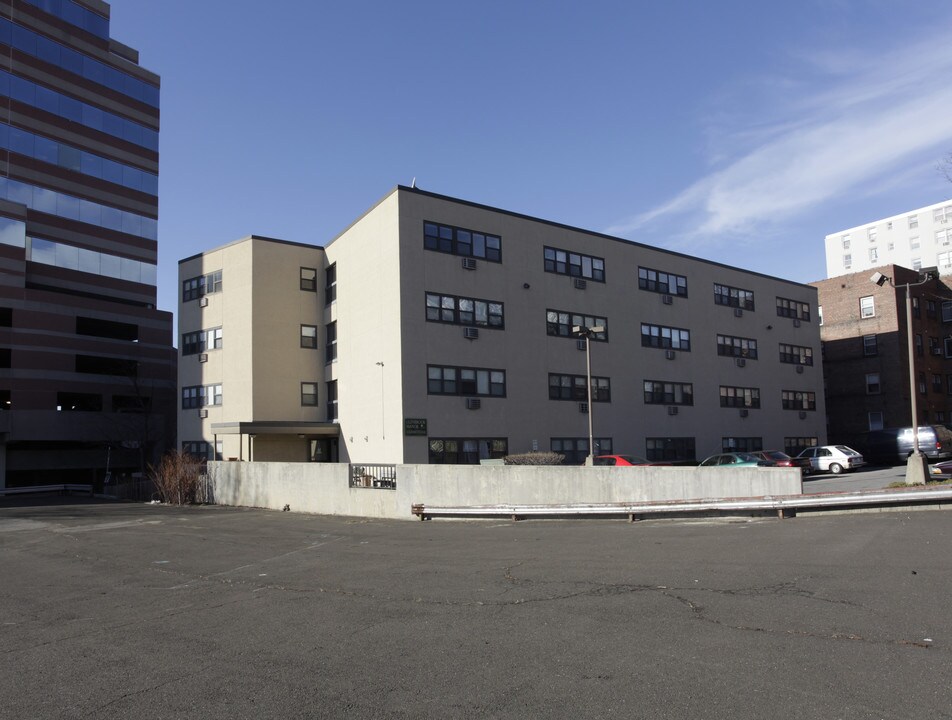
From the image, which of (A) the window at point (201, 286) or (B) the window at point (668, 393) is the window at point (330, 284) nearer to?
(A) the window at point (201, 286)

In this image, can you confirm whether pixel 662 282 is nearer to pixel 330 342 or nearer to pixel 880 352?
pixel 330 342

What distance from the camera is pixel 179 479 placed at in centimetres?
3384

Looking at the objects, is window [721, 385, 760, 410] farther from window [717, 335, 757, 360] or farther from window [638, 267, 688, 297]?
window [638, 267, 688, 297]

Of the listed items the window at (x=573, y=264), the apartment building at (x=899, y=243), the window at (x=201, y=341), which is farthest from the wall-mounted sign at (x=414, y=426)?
the apartment building at (x=899, y=243)

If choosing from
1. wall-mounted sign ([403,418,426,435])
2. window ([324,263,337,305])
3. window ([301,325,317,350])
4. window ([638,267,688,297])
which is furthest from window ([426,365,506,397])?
window ([638,267,688,297])

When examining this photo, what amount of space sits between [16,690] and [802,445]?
48.8m

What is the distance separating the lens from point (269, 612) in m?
8.98

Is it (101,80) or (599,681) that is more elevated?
(101,80)

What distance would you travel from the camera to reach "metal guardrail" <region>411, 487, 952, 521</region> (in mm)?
15453

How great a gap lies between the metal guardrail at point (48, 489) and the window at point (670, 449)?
36562 millimetres

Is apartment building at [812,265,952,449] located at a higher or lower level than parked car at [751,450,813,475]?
higher

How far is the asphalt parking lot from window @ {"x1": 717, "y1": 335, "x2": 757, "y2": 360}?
3047 centimetres

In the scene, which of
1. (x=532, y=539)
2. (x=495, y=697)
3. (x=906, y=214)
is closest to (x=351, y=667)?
(x=495, y=697)

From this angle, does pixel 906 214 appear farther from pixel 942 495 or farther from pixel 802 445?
pixel 942 495
